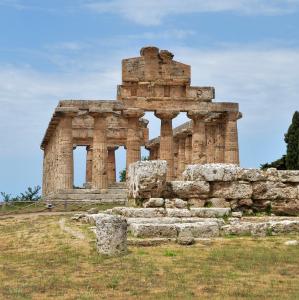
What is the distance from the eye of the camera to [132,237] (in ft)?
57.9

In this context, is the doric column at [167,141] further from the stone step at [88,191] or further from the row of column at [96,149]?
the stone step at [88,191]

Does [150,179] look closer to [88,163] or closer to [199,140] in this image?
[199,140]

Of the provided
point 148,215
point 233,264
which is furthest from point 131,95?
point 233,264

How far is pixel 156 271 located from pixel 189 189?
8.33 m

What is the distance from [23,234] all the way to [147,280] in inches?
400

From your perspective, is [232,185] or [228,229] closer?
[228,229]

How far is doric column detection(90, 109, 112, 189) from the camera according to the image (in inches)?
1852

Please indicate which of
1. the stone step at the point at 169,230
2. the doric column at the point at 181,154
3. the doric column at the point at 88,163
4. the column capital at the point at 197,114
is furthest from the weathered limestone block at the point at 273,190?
the doric column at the point at 88,163

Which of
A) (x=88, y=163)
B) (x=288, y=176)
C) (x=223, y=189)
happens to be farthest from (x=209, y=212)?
(x=88, y=163)

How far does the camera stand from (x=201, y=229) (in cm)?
1786

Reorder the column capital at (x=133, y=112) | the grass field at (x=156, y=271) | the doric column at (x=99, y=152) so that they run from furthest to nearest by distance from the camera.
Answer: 1. the column capital at (x=133, y=112)
2. the doric column at (x=99, y=152)
3. the grass field at (x=156, y=271)

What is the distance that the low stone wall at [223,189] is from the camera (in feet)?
70.6

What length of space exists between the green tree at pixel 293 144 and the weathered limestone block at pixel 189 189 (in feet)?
103

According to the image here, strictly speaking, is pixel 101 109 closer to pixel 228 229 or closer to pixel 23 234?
pixel 23 234
